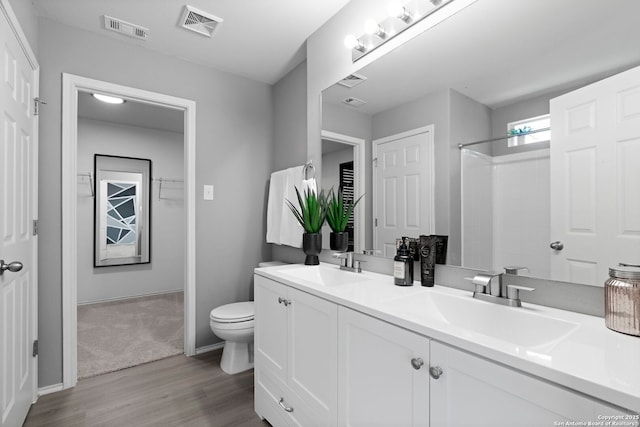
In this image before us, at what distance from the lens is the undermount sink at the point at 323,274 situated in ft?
5.65

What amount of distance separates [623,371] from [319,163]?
1.85 m

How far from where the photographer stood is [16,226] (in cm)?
155

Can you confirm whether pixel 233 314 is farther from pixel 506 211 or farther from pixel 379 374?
pixel 506 211

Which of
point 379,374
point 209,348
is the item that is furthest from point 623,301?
point 209,348

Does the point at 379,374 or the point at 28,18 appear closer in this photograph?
the point at 379,374

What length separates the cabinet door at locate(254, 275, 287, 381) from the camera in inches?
59.9

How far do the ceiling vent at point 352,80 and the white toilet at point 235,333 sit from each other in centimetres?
169

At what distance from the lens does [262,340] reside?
171cm

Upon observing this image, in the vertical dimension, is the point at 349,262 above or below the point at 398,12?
below

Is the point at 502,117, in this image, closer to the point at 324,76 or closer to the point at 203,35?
the point at 324,76

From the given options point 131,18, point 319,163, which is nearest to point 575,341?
point 319,163

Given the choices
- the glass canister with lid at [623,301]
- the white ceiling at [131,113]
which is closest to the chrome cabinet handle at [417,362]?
the glass canister with lid at [623,301]

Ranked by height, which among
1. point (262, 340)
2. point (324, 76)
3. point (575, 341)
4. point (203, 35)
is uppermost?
point (203, 35)

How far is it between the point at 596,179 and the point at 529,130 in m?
0.28
